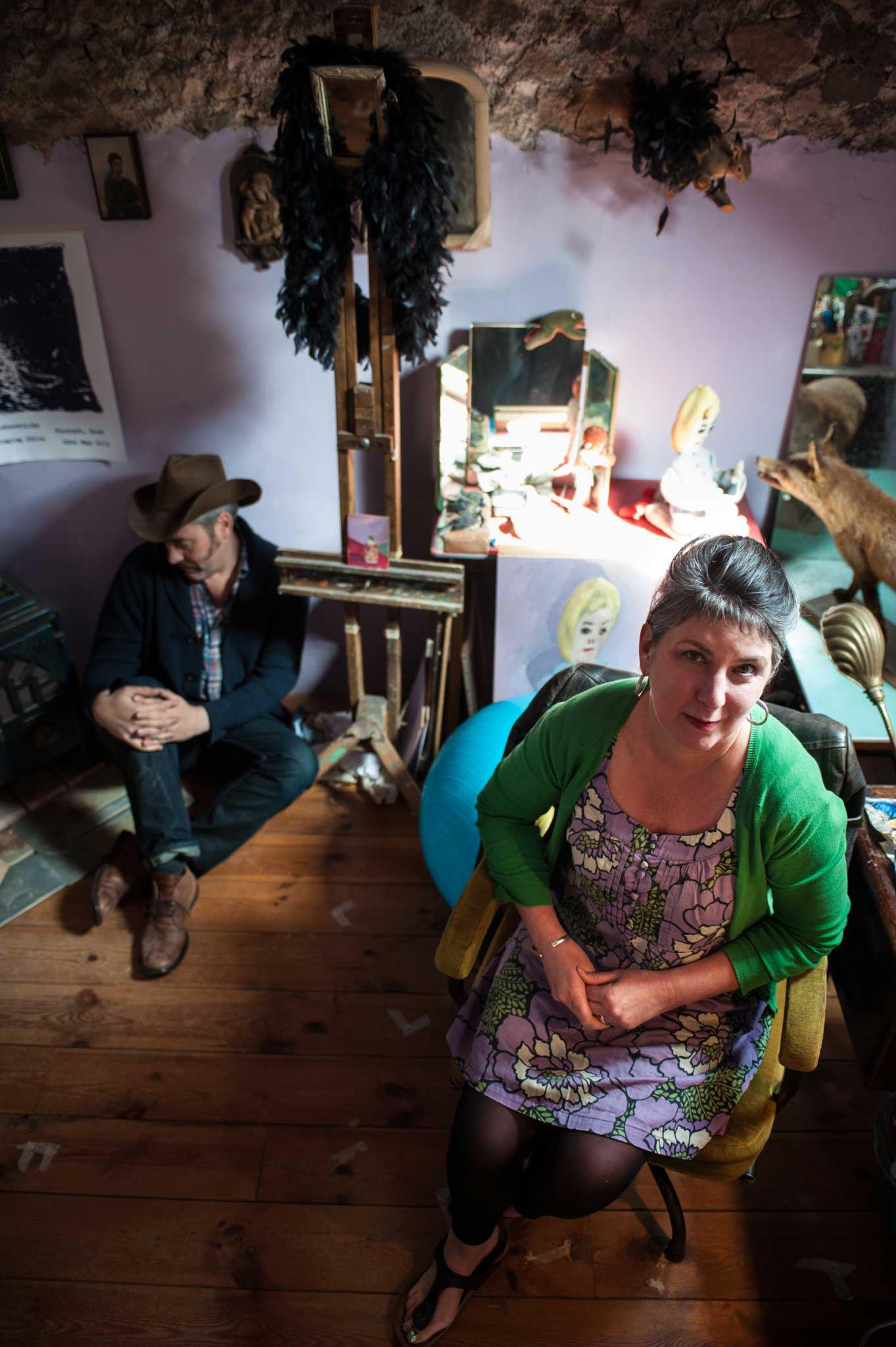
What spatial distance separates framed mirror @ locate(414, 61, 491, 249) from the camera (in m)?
2.20

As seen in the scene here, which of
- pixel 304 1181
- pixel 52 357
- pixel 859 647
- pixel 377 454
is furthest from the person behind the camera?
pixel 377 454

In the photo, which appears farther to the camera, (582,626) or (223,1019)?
(582,626)

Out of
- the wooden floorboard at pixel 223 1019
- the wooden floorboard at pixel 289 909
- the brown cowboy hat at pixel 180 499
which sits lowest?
the wooden floorboard at pixel 223 1019

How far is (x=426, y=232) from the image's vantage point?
197 centimetres

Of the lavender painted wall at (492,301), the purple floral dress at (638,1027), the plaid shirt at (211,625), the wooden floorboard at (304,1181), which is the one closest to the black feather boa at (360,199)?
the lavender painted wall at (492,301)

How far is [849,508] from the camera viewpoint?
2.34 meters

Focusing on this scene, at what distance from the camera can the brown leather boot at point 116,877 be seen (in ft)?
7.91

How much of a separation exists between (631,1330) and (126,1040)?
1.24m

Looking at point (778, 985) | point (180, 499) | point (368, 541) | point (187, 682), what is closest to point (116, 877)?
point (187, 682)

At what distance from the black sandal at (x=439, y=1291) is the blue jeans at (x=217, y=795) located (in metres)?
1.19

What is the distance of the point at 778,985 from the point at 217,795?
1.64 metres

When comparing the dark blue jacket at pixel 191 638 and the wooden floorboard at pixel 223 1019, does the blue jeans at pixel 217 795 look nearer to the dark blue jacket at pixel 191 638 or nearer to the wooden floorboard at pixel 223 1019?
the dark blue jacket at pixel 191 638

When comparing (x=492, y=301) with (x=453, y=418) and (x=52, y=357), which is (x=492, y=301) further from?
(x=52, y=357)

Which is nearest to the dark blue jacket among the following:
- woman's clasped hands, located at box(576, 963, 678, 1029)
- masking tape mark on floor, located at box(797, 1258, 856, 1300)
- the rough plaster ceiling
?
the rough plaster ceiling
